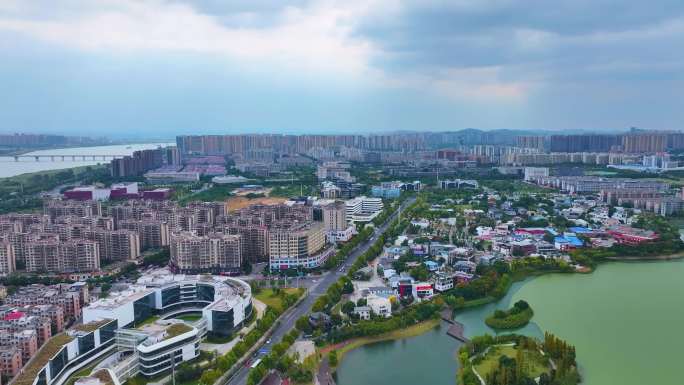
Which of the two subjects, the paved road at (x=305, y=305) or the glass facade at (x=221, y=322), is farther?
the glass facade at (x=221, y=322)

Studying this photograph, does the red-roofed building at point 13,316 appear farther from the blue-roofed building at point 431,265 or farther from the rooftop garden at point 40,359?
the blue-roofed building at point 431,265

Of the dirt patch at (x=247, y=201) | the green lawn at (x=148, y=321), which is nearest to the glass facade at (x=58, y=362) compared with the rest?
the green lawn at (x=148, y=321)

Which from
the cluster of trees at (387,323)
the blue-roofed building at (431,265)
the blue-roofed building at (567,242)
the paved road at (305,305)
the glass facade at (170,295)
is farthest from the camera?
the blue-roofed building at (567,242)

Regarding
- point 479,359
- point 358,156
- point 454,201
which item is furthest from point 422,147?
point 479,359

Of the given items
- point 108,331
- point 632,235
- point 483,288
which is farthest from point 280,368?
point 632,235

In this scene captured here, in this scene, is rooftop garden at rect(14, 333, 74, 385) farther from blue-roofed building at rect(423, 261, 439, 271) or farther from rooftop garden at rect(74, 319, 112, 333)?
blue-roofed building at rect(423, 261, 439, 271)
